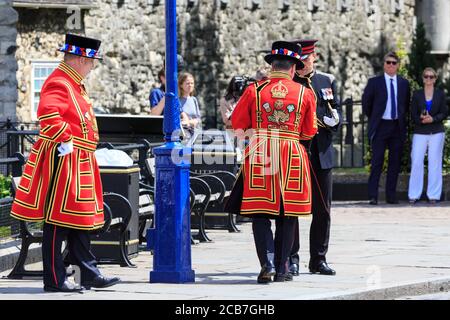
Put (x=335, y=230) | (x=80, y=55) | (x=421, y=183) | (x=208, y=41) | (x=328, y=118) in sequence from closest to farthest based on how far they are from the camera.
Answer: (x=80, y=55), (x=328, y=118), (x=335, y=230), (x=421, y=183), (x=208, y=41)

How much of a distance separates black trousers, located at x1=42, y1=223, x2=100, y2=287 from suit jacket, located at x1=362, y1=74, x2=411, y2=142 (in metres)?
10.2

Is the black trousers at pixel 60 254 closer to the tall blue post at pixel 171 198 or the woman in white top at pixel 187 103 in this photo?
the tall blue post at pixel 171 198

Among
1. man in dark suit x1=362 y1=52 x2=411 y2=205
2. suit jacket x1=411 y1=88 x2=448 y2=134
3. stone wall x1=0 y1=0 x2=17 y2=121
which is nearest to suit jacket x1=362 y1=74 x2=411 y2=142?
man in dark suit x1=362 y1=52 x2=411 y2=205

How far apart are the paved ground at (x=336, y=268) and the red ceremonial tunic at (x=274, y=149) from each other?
644 millimetres

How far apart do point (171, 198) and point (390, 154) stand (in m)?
9.73

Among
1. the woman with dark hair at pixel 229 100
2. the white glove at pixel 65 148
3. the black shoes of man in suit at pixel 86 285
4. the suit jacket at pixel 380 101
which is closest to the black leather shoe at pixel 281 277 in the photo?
the black shoes of man in suit at pixel 86 285

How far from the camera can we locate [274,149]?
1239 centimetres

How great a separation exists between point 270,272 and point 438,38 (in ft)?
100

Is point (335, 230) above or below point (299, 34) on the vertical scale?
below

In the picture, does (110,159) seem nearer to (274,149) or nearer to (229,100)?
(274,149)

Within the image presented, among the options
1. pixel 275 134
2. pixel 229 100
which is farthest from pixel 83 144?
pixel 229 100

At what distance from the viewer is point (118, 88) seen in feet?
96.9

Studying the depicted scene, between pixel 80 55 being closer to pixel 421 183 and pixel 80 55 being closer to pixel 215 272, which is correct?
pixel 215 272
